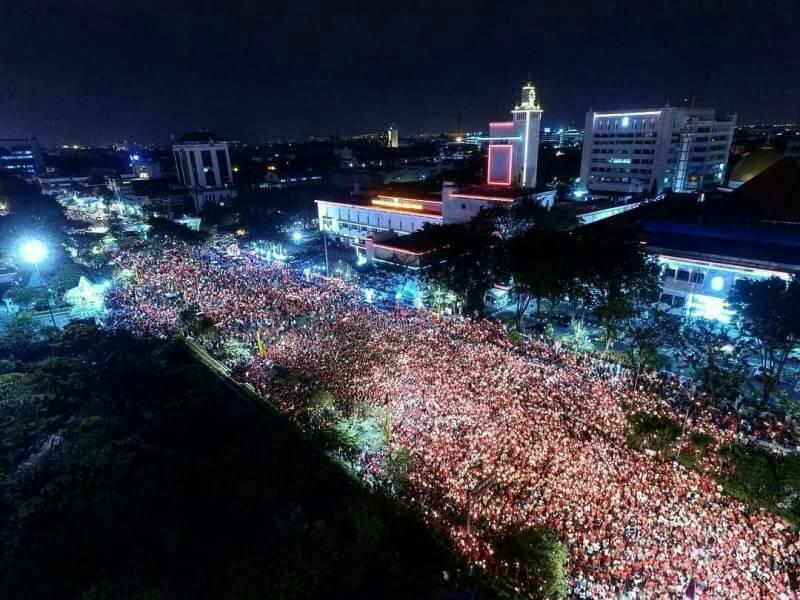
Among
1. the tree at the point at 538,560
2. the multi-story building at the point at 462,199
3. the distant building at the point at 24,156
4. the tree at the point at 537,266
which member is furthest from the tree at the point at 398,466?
the distant building at the point at 24,156

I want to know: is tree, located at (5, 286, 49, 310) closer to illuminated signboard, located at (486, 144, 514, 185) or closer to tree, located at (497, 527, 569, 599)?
tree, located at (497, 527, 569, 599)

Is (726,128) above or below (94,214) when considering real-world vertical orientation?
above

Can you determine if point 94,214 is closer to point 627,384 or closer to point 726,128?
point 627,384

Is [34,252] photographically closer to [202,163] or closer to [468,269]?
[468,269]

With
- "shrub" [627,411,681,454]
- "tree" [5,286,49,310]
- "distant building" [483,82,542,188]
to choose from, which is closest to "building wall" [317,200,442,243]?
"distant building" [483,82,542,188]

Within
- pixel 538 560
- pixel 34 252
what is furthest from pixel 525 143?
pixel 34 252

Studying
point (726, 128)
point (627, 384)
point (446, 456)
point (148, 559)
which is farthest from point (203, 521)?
point (726, 128)
